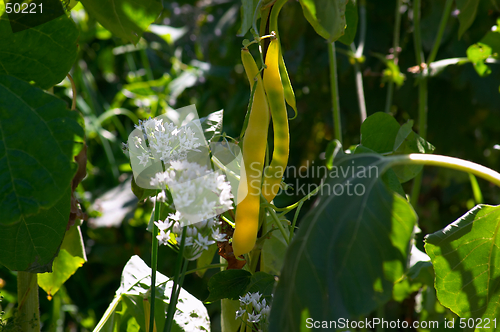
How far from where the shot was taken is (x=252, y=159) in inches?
12.8

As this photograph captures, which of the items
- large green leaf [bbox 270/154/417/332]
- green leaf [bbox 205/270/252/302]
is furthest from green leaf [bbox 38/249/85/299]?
large green leaf [bbox 270/154/417/332]

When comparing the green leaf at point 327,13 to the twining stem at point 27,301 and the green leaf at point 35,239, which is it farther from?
the twining stem at point 27,301

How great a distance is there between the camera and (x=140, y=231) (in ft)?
4.27

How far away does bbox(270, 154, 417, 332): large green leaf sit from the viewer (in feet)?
0.82

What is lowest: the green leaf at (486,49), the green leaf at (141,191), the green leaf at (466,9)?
the green leaf at (141,191)

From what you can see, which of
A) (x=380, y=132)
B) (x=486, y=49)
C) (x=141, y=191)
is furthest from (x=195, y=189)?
(x=486, y=49)

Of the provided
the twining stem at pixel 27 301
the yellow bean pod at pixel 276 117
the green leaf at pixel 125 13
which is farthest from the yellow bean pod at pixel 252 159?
the twining stem at pixel 27 301

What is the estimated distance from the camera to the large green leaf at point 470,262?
38cm

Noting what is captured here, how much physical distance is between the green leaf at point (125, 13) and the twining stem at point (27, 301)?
0.26 meters

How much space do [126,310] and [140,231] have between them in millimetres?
909

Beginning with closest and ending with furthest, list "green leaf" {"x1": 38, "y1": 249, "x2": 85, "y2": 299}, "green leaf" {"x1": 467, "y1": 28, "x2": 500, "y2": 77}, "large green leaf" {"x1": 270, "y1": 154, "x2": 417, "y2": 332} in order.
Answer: "large green leaf" {"x1": 270, "y1": 154, "x2": 417, "y2": 332} < "green leaf" {"x1": 38, "y1": 249, "x2": 85, "y2": 299} < "green leaf" {"x1": 467, "y1": 28, "x2": 500, "y2": 77}

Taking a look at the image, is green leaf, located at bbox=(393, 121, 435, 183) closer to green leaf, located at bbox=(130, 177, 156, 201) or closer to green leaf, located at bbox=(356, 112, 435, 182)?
green leaf, located at bbox=(356, 112, 435, 182)

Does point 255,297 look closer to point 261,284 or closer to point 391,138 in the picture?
point 261,284

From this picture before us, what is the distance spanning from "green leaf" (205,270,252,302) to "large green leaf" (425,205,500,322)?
0.18 meters
